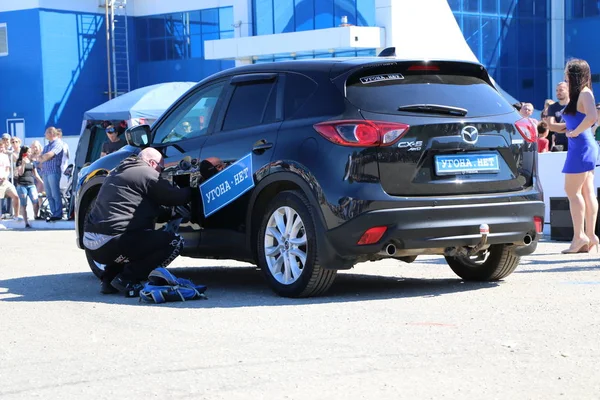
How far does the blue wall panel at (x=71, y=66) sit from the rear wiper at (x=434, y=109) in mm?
49857

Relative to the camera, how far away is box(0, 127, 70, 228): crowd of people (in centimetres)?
2262

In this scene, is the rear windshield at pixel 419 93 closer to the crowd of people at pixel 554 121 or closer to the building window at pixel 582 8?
the crowd of people at pixel 554 121

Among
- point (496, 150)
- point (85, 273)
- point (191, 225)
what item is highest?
point (496, 150)

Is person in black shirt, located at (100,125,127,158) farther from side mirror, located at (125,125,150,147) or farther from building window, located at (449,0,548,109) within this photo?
building window, located at (449,0,548,109)

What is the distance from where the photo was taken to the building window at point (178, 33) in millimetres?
58625

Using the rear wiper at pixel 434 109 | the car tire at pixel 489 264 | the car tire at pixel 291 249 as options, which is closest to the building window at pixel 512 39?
the car tire at pixel 489 264

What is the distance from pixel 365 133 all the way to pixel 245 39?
133ft

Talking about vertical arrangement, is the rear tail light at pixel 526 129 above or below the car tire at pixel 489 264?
above

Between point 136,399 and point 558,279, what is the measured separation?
5.33 metres

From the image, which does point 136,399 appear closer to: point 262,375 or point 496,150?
point 262,375

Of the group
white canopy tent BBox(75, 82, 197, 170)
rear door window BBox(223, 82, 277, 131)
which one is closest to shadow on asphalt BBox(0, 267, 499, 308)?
rear door window BBox(223, 82, 277, 131)

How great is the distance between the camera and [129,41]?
Result: 61750 mm

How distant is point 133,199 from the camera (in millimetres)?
9641

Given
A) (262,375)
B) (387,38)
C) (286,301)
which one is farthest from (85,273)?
(387,38)
